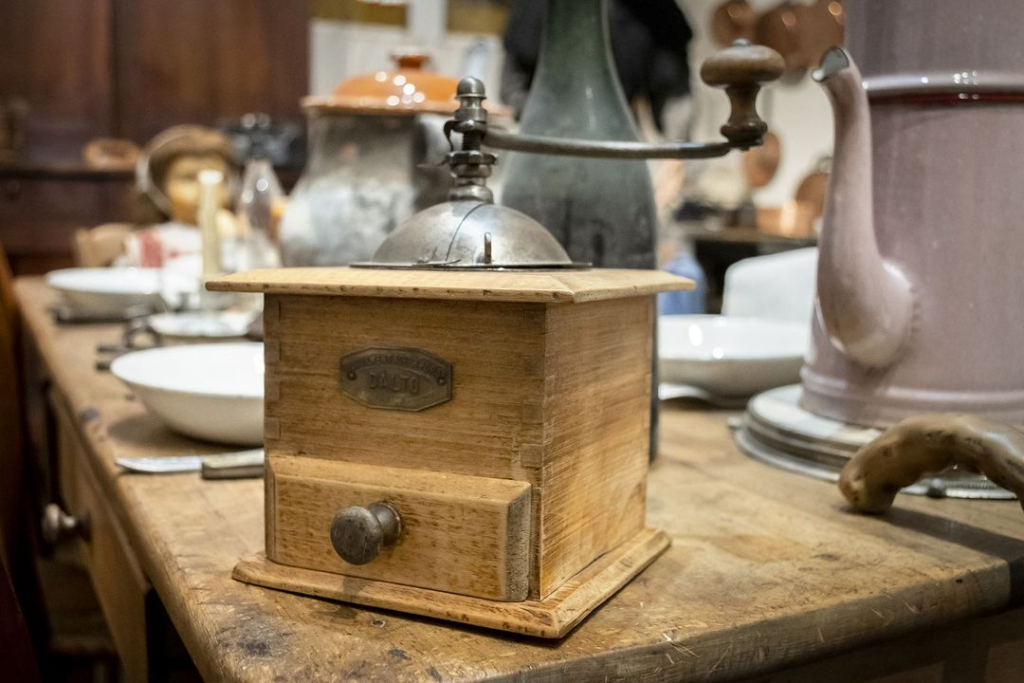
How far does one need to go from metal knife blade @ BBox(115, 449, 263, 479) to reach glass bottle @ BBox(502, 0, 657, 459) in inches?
12.8

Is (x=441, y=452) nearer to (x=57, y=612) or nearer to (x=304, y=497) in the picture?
(x=304, y=497)

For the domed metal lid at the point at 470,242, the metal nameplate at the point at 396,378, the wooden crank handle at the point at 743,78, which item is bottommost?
the metal nameplate at the point at 396,378

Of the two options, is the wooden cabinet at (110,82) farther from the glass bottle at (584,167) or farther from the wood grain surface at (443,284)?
the wood grain surface at (443,284)

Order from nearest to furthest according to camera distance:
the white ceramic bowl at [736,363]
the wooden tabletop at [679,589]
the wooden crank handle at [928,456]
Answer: the wooden tabletop at [679,589] < the wooden crank handle at [928,456] < the white ceramic bowl at [736,363]

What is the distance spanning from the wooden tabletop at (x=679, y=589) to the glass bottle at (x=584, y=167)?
0.19 metres

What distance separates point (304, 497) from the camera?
601 mm

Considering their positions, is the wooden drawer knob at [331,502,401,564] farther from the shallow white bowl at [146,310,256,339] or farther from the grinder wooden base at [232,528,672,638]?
the shallow white bowl at [146,310,256,339]

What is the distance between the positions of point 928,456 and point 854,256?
0.18 m

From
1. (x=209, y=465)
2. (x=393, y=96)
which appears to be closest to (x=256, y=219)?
(x=393, y=96)

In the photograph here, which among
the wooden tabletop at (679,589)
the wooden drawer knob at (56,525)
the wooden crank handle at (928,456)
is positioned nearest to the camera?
the wooden tabletop at (679,589)

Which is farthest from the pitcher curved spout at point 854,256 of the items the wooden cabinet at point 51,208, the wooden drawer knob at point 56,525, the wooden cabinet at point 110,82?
the wooden cabinet at point 110,82

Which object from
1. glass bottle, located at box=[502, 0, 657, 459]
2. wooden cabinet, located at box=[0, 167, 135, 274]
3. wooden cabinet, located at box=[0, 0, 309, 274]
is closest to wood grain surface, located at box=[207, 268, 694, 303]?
glass bottle, located at box=[502, 0, 657, 459]

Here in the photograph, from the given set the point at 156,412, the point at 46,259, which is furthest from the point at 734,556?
the point at 46,259

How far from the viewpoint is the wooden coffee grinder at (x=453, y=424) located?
21.5 inches
